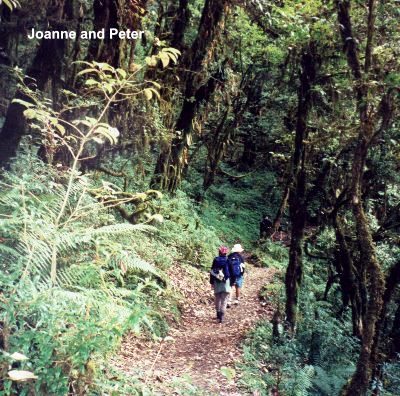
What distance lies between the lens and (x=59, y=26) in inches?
344

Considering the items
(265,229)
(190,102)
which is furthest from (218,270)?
(265,229)

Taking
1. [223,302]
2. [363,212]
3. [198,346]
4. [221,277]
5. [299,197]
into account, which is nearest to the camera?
[363,212]

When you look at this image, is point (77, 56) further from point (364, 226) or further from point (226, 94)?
point (364, 226)

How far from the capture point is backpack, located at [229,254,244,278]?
1028 cm

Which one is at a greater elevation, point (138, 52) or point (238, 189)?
point (138, 52)

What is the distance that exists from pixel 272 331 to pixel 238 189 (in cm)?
1457

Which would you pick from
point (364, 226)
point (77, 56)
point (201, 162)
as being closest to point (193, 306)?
point (364, 226)

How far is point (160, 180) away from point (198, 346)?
483cm

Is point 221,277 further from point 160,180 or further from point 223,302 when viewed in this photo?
point 160,180

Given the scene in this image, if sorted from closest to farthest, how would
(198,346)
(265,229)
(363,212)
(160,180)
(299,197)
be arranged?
(363,212)
(198,346)
(299,197)
(160,180)
(265,229)

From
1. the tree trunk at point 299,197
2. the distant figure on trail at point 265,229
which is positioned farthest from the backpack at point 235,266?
the distant figure on trail at point 265,229

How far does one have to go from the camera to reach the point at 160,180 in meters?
12.1

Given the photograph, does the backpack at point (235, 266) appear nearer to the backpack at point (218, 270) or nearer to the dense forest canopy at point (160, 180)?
the backpack at point (218, 270)

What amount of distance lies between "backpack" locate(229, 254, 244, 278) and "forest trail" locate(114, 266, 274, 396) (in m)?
1.14
